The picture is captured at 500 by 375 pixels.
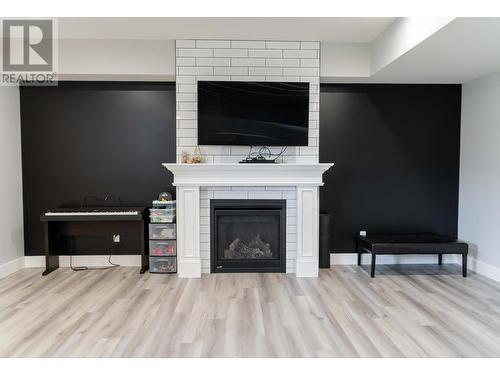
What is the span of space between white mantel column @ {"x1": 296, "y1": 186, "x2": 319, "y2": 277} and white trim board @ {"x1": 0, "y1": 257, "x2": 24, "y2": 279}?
132 inches

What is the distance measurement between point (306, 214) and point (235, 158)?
3.43ft

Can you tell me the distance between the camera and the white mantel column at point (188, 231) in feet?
11.4

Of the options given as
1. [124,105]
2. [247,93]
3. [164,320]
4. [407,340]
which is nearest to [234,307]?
[164,320]

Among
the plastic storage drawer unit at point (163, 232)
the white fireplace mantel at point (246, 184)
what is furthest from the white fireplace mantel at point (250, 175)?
the plastic storage drawer unit at point (163, 232)

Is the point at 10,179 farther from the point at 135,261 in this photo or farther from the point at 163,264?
the point at 163,264

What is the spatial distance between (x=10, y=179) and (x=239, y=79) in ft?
9.68

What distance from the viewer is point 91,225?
3.79m

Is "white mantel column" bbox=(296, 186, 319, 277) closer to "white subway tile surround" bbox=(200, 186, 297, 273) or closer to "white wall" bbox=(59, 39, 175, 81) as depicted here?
"white subway tile surround" bbox=(200, 186, 297, 273)

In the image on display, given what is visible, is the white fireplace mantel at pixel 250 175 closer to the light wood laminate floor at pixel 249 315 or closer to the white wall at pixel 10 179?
the light wood laminate floor at pixel 249 315

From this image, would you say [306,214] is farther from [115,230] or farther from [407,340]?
[115,230]

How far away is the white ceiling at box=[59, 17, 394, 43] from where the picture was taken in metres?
3.07

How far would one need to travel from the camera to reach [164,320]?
244 cm

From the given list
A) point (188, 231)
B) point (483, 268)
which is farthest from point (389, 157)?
point (188, 231)
